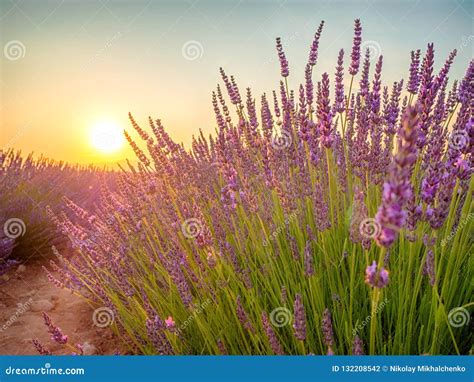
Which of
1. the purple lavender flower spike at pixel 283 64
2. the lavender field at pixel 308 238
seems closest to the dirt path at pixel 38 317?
the lavender field at pixel 308 238

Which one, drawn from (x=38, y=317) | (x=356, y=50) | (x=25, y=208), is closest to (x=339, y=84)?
(x=356, y=50)

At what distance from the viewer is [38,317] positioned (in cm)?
292

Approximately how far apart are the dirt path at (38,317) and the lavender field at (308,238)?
0.04m

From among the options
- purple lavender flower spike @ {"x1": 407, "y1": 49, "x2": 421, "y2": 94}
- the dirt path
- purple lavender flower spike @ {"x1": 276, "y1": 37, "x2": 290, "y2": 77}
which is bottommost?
the dirt path

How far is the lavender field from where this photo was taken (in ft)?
4.56

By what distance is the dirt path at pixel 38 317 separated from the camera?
2533 millimetres

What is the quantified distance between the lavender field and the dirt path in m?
0.04

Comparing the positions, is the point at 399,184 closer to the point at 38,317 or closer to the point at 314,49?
the point at 314,49

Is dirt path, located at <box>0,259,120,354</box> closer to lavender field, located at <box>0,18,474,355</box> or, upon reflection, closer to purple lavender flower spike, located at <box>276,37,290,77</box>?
lavender field, located at <box>0,18,474,355</box>

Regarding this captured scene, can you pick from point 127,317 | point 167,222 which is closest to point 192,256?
point 167,222

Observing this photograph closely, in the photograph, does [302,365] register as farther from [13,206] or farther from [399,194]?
[13,206]

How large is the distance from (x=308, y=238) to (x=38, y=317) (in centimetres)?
201

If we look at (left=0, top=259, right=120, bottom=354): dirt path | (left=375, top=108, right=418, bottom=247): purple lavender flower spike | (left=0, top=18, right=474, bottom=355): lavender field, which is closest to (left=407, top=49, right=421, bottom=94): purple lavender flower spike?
(left=0, top=18, right=474, bottom=355): lavender field

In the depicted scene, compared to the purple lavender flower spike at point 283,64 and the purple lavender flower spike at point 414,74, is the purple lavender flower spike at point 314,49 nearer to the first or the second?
the purple lavender flower spike at point 283,64
